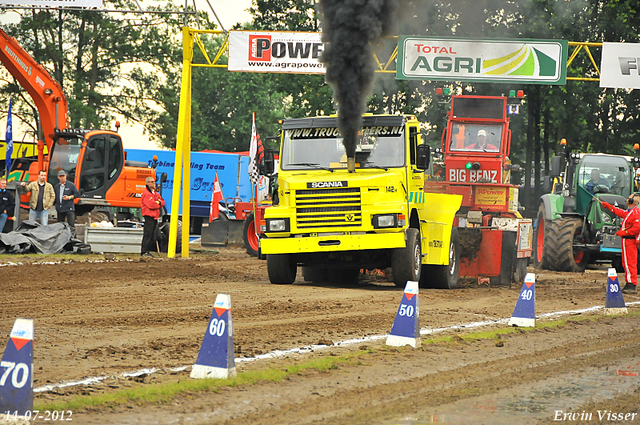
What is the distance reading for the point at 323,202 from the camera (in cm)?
1366

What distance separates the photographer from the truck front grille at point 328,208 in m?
13.6

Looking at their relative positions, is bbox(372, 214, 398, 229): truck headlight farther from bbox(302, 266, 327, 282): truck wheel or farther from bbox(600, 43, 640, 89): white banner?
bbox(600, 43, 640, 89): white banner

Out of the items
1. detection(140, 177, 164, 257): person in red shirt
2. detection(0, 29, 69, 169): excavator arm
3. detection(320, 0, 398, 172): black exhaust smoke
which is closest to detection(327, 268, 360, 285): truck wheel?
detection(320, 0, 398, 172): black exhaust smoke

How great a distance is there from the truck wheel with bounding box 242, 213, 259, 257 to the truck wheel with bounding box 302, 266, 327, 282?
7214 millimetres

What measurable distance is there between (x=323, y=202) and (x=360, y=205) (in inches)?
24.3

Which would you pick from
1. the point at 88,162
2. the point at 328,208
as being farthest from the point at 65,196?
the point at 328,208

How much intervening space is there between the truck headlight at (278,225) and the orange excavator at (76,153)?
408 inches

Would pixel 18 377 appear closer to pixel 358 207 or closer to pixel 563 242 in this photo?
pixel 358 207

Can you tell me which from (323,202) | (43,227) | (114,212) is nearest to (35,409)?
(323,202)

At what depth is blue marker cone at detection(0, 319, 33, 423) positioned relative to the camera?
4.67 metres

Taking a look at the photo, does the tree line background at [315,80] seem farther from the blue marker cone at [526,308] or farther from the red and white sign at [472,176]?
the blue marker cone at [526,308]

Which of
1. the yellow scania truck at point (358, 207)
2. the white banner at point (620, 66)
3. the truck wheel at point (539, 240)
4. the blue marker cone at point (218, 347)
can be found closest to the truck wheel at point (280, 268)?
the yellow scania truck at point (358, 207)

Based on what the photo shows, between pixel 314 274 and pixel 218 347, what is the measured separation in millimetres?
10156

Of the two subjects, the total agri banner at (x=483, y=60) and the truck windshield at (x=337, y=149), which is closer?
the truck windshield at (x=337, y=149)
